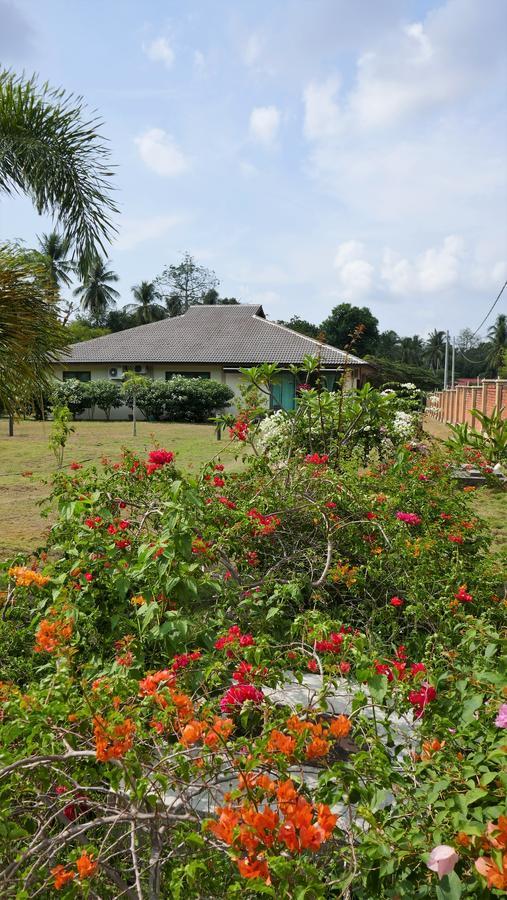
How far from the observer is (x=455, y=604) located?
282 centimetres

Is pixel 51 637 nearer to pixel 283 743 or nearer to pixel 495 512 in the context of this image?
pixel 283 743

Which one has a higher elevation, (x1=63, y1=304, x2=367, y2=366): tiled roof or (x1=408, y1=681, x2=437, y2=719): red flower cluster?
(x1=63, y1=304, x2=367, y2=366): tiled roof

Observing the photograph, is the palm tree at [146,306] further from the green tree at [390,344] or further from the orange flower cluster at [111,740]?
the orange flower cluster at [111,740]

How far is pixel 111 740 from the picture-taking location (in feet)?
5.24

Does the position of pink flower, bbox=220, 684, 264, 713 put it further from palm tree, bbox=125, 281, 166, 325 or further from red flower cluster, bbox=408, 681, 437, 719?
palm tree, bbox=125, 281, 166, 325

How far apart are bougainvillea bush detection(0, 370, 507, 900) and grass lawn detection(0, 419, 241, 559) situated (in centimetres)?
94

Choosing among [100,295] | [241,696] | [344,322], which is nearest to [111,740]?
[241,696]

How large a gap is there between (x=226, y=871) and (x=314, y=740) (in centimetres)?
46

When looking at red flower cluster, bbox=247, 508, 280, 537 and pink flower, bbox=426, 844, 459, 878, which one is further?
red flower cluster, bbox=247, 508, 280, 537

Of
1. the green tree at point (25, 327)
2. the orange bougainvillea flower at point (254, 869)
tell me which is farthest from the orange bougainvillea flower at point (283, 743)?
the green tree at point (25, 327)

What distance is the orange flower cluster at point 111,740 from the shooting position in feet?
5.05

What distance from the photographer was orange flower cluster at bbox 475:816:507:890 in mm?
1221

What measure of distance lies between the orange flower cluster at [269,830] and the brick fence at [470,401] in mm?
8663

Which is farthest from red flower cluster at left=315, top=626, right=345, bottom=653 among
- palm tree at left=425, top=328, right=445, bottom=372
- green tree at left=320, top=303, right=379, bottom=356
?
palm tree at left=425, top=328, right=445, bottom=372
